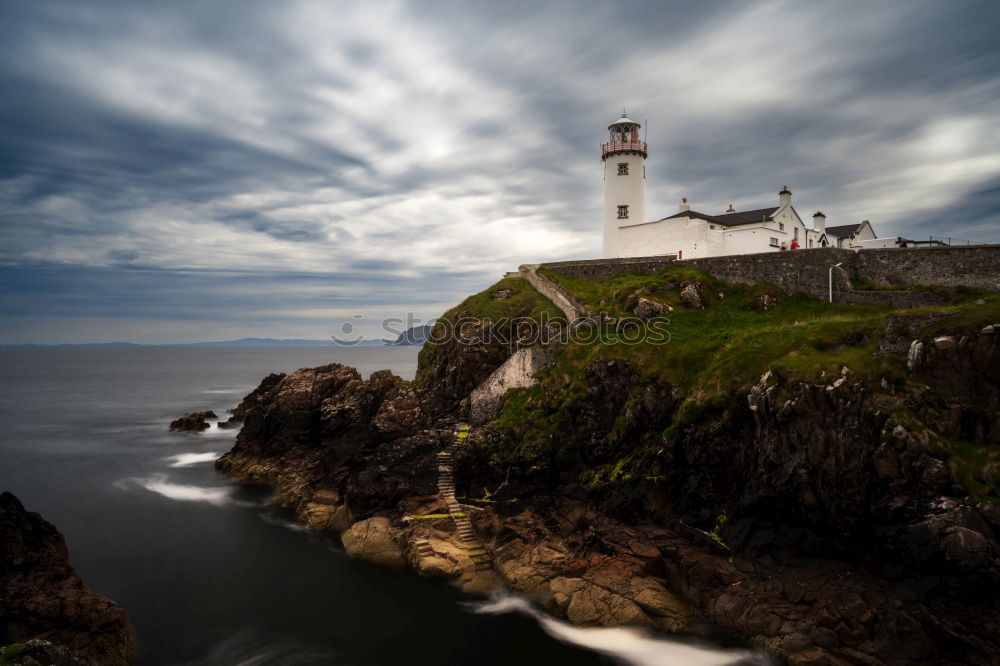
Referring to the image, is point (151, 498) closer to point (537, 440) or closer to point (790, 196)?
point (537, 440)

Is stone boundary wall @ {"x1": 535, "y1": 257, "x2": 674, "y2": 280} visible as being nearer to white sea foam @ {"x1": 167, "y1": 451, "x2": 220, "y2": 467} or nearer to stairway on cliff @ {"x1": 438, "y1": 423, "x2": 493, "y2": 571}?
stairway on cliff @ {"x1": 438, "y1": 423, "x2": 493, "y2": 571}

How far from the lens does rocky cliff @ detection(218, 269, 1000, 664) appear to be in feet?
54.1

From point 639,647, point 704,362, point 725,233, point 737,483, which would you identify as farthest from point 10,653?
point 725,233

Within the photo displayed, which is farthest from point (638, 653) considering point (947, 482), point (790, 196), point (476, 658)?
point (790, 196)

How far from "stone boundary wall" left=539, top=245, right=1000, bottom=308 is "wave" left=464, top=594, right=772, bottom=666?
73.2ft

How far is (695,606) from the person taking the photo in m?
19.0

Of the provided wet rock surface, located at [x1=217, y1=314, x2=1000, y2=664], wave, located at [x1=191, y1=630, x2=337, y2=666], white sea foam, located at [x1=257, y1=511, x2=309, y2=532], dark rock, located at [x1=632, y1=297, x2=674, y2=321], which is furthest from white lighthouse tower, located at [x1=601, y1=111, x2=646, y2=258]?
wave, located at [x1=191, y1=630, x2=337, y2=666]

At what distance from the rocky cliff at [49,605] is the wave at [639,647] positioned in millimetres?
13802

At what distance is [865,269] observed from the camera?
3247 cm

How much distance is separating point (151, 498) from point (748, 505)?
118 ft

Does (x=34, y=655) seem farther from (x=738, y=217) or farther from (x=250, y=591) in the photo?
(x=738, y=217)

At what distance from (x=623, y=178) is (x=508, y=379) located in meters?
22.1

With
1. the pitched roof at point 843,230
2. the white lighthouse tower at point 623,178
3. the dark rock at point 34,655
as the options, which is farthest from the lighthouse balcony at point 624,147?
the dark rock at point 34,655

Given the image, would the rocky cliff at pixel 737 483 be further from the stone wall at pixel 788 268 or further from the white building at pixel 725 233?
the white building at pixel 725 233
